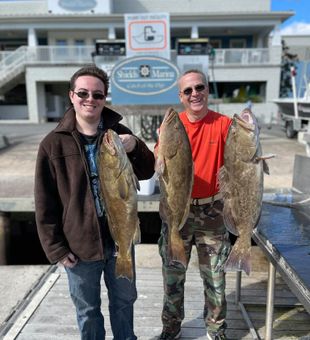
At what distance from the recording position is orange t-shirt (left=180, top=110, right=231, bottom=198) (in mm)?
2572

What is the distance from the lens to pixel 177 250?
250 cm

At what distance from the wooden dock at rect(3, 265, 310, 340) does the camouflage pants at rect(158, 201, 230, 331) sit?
0.53 m

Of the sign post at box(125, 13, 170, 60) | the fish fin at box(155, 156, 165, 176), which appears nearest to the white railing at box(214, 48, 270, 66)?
the sign post at box(125, 13, 170, 60)

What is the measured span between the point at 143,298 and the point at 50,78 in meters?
20.5

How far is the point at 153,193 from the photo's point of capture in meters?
5.56

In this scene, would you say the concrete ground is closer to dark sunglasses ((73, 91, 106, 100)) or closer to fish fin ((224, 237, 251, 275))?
fish fin ((224, 237, 251, 275))

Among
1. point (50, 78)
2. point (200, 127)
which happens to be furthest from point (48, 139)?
point (50, 78)

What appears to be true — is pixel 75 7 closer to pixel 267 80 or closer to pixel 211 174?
pixel 267 80

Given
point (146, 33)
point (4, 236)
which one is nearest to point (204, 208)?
point (4, 236)

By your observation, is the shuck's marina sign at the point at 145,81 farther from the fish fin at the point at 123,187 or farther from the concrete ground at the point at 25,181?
the fish fin at the point at 123,187

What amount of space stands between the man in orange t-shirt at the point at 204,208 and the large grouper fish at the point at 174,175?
0.22 metres

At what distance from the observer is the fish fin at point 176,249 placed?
8.13 ft

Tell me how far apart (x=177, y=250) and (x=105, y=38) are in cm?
2396

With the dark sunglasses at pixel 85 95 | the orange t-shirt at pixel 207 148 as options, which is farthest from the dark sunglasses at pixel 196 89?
the dark sunglasses at pixel 85 95
